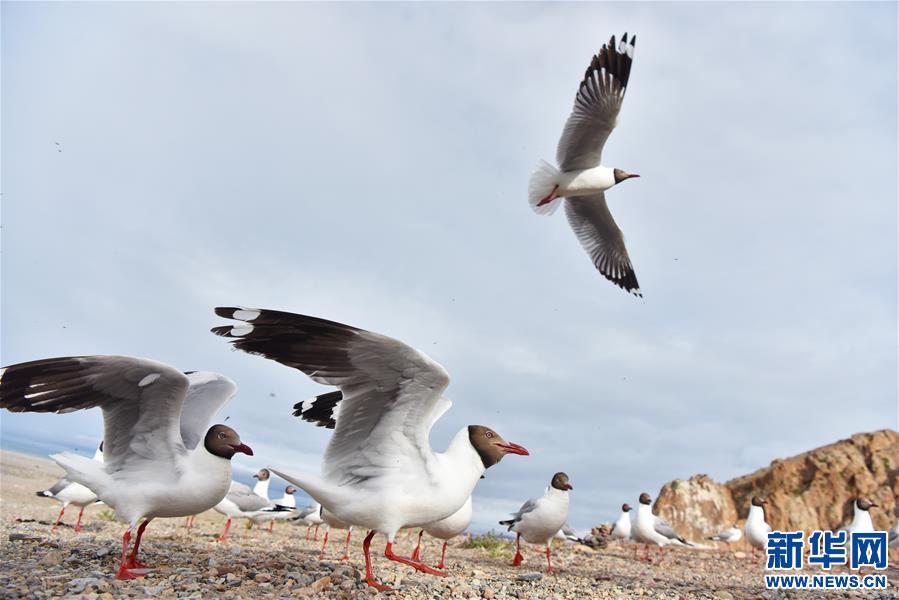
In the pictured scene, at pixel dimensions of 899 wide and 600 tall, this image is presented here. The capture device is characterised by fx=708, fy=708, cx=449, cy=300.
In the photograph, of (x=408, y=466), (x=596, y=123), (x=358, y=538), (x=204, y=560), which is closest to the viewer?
(x=408, y=466)

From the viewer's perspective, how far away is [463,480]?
5805 mm

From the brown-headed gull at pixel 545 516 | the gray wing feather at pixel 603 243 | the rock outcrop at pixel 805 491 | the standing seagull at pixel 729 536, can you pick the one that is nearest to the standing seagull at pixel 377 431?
the brown-headed gull at pixel 545 516

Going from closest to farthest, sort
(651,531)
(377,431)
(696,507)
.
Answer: (377,431) → (651,531) → (696,507)

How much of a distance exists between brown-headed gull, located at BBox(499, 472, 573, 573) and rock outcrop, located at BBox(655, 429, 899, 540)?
971 centimetres

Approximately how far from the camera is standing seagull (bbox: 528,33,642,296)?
11.7 m

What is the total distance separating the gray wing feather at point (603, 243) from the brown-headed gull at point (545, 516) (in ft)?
14.9

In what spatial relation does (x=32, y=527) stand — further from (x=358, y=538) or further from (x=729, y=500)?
(x=729, y=500)

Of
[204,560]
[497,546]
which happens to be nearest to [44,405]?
[204,560]

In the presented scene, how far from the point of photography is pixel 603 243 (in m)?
13.7

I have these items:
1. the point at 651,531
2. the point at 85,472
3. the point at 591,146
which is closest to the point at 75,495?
the point at 85,472

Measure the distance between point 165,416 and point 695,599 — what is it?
5.29m

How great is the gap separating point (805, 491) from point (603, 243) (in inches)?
400

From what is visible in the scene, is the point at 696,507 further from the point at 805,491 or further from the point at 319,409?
the point at 319,409

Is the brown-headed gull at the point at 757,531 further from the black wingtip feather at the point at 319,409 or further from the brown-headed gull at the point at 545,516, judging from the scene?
the black wingtip feather at the point at 319,409
